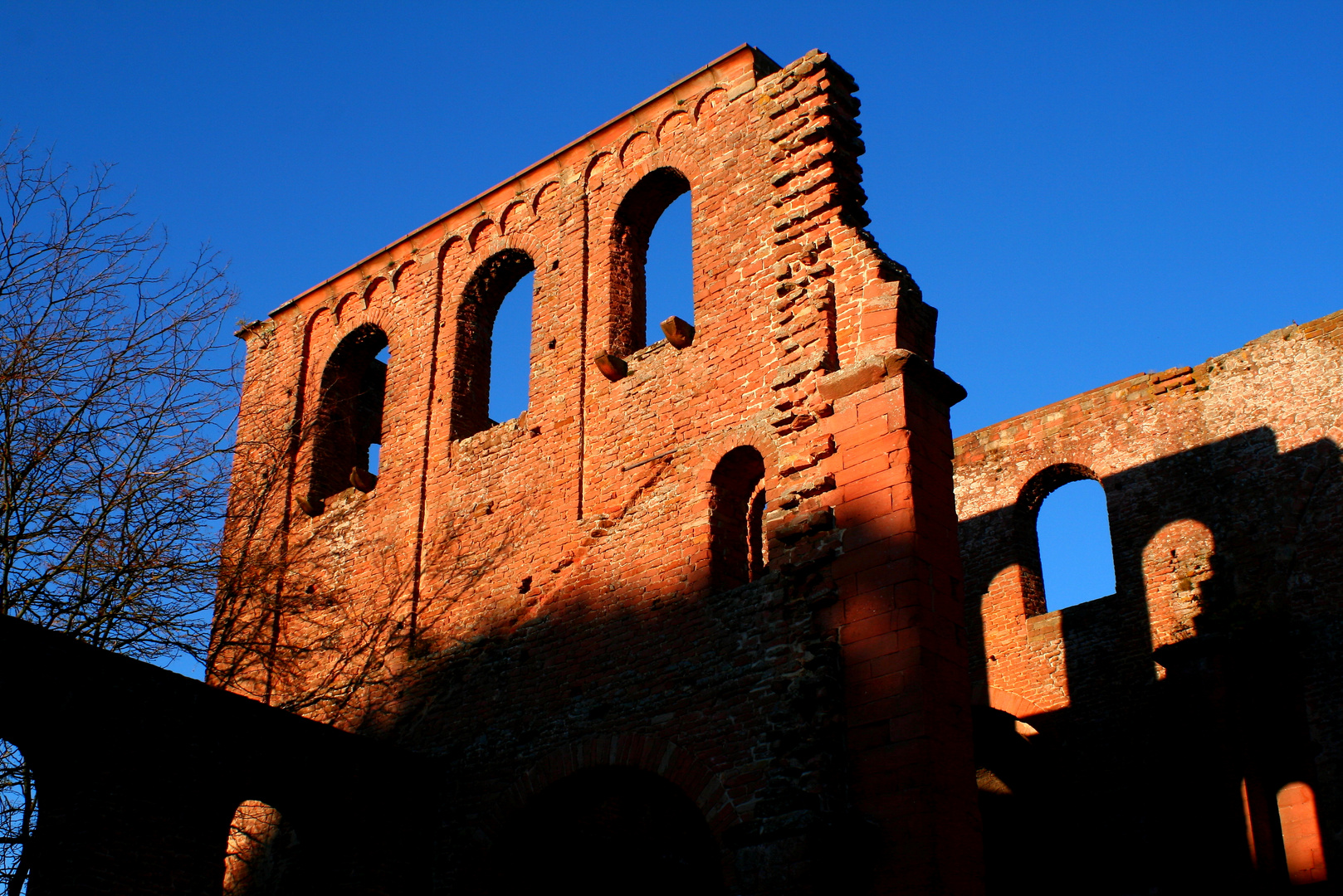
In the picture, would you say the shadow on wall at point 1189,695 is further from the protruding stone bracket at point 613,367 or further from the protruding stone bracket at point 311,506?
the protruding stone bracket at point 311,506

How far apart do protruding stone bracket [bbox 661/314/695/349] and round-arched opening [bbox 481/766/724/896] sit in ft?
12.0

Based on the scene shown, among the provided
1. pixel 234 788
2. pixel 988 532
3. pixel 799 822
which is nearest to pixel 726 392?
pixel 799 822

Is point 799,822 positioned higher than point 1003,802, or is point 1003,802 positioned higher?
point 1003,802

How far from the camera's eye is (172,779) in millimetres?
9102

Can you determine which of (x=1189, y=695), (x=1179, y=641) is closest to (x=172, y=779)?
(x=1189, y=695)

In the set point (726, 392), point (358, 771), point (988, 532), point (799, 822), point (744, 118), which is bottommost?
point (799, 822)

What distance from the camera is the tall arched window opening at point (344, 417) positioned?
47.4ft

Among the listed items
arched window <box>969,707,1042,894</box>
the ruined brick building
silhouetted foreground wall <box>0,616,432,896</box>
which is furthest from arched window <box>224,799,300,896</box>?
arched window <box>969,707,1042,894</box>

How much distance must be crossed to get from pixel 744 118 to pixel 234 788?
712 cm

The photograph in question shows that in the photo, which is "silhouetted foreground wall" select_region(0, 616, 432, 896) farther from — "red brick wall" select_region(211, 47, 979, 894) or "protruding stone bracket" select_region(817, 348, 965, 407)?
"protruding stone bracket" select_region(817, 348, 965, 407)

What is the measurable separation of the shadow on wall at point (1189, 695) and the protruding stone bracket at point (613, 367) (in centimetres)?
526

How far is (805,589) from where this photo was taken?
30.0 ft

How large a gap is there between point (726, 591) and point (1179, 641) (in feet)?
23.1

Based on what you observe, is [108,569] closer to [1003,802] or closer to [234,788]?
[234,788]
